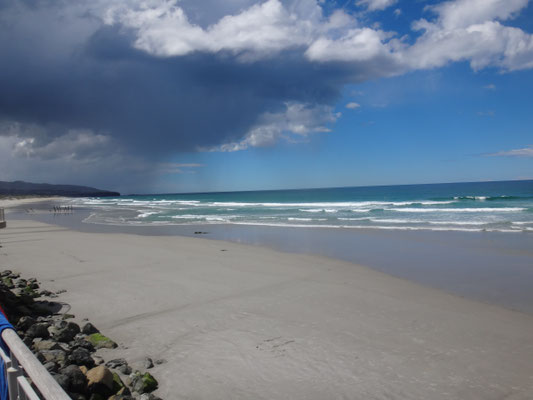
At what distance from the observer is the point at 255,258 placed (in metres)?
11.5

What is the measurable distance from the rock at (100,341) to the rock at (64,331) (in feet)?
0.77

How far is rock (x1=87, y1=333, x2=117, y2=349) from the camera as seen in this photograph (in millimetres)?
4836

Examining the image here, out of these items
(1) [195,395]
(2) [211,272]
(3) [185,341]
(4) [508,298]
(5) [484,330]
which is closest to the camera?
(1) [195,395]

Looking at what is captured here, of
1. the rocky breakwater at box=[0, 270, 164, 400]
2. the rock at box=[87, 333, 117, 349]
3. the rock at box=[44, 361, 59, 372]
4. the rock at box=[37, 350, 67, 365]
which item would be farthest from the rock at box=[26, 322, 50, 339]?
the rock at box=[44, 361, 59, 372]

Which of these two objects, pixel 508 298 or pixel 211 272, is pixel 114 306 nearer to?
pixel 211 272

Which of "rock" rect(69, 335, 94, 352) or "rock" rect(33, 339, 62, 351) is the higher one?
"rock" rect(33, 339, 62, 351)

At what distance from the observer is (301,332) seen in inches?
209

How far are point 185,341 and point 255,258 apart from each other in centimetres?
653

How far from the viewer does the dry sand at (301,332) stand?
3.96 m

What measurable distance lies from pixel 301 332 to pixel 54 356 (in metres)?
3.12

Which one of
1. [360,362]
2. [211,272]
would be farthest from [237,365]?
[211,272]

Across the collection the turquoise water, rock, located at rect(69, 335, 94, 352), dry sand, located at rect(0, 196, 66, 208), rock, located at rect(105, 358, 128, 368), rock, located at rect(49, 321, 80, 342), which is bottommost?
rock, located at rect(105, 358, 128, 368)

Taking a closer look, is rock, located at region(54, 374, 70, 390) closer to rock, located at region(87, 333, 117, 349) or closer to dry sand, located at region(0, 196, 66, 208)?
rock, located at region(87, 333, 117, 349)

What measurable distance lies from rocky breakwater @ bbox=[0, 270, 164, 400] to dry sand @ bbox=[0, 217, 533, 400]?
9.4 inches
